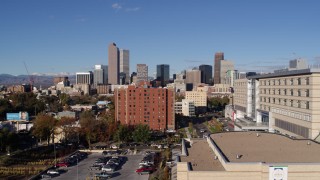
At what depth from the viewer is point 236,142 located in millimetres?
16969

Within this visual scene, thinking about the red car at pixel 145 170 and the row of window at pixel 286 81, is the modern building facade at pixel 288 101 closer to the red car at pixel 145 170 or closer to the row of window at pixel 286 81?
the row of window at pixel 286 81

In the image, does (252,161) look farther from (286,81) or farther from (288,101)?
(286,81)

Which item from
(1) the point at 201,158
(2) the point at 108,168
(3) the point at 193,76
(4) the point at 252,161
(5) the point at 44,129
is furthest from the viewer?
(3) the point at 193,76

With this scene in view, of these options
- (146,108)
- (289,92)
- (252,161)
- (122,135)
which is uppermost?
(289,92)

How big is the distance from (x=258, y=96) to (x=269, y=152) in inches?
756

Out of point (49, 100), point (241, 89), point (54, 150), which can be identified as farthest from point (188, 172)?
point (49, 100)

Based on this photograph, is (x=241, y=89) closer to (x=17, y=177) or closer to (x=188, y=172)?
(x=17, y=177)

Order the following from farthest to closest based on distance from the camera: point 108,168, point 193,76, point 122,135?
point 193,76, point 122,135, point 108,168

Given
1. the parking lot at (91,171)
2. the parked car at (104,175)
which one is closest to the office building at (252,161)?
the parking lot at (91,171)

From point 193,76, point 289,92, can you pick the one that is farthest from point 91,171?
point 193,76

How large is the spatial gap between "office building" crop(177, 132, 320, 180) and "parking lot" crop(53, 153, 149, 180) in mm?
6358

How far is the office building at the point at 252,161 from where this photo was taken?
37.8ft

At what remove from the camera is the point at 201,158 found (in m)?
14.2

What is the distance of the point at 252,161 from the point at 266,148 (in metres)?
3.04
